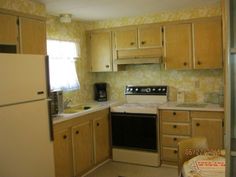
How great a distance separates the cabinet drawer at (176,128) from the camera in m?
3.95

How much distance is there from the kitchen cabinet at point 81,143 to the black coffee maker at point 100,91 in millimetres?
605

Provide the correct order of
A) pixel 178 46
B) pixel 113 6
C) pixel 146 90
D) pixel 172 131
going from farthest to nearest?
pixel 146 90
pixel 178 46
pixel 172 131
pixel 113 6

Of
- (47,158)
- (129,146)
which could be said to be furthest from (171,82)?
(47,158)

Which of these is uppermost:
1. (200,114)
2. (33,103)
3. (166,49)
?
(166,49)

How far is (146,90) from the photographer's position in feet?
15.3

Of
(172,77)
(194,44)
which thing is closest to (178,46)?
(194,44)

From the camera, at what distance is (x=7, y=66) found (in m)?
2.36

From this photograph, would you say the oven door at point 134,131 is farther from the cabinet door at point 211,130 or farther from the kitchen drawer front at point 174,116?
the cabinet door at point 211,130

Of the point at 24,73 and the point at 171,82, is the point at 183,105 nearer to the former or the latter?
the point at 171,82

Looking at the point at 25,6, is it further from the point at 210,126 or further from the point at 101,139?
the point at 210,126

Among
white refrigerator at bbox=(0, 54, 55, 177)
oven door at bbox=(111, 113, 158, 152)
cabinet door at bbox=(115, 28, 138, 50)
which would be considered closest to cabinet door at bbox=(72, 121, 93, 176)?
oven door at bbox=(111, 113, 158, 152)

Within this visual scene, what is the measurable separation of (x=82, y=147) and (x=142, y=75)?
168 centimetres

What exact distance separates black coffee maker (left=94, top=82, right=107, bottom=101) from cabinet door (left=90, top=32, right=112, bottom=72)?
12.1 inches

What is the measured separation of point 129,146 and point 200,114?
1.21 metres
